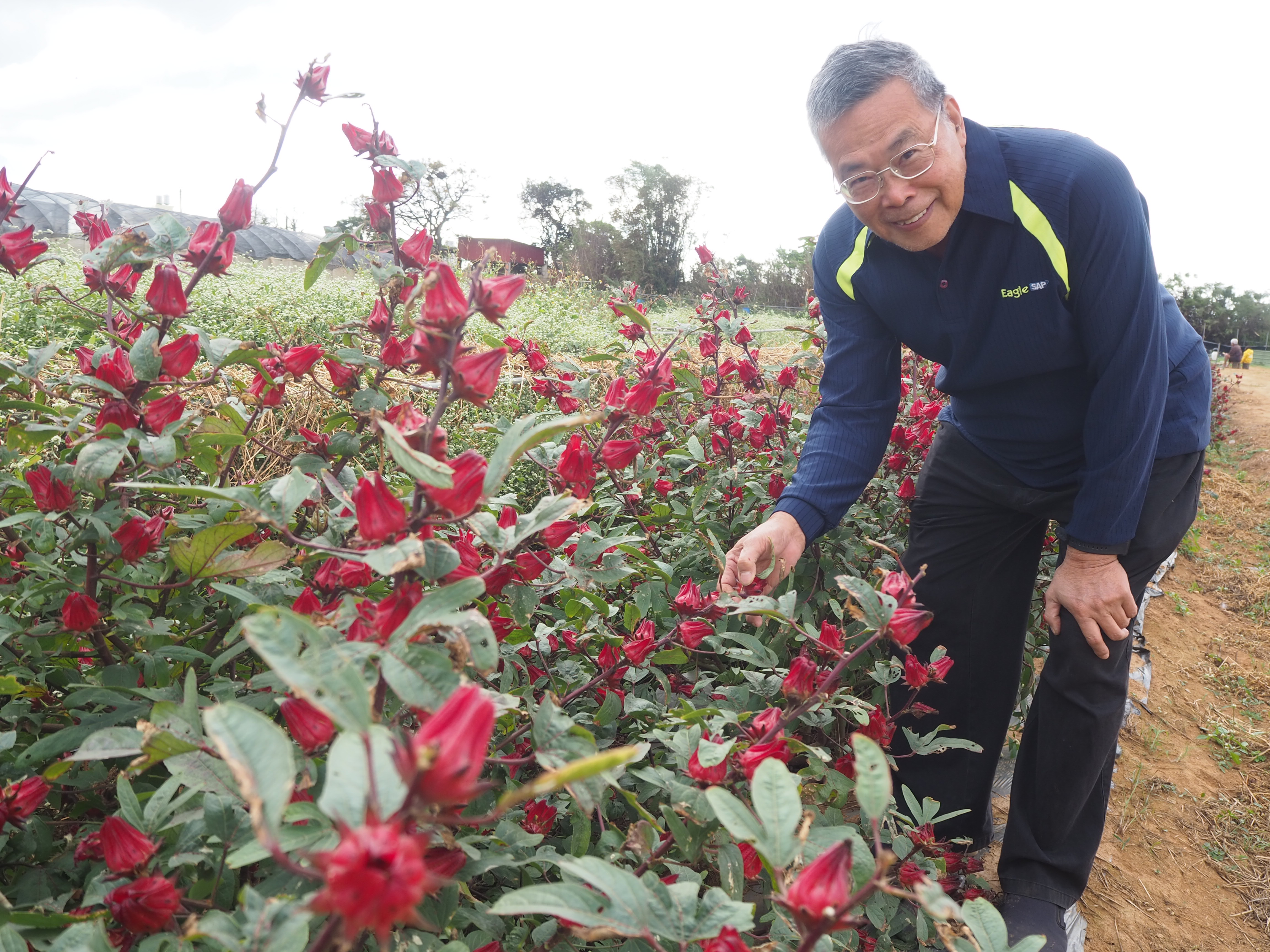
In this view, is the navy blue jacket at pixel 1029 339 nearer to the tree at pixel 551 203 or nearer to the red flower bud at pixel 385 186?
the red flower bud at pixel 385 186

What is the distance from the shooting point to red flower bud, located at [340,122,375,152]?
1268mm

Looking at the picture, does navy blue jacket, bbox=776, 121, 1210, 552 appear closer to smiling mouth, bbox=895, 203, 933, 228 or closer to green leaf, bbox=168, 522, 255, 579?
smiling mouth, bbox=895, 203, 933, 228

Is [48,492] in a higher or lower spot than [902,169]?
lower

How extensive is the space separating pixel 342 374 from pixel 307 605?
0.49 meters

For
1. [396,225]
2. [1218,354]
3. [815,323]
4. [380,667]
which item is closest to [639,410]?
[396,225]

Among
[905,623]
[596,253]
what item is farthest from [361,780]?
[596,253]

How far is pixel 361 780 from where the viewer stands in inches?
16.6

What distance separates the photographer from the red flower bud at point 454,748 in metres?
0.40

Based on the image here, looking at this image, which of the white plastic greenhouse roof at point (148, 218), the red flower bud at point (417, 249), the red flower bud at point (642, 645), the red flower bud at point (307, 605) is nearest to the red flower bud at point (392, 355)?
the red flower bud at point (417, 249)

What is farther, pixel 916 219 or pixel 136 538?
pixel 916 219

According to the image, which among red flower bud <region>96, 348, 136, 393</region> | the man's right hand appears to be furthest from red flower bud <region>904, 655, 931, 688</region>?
red flower bud <region>96, 348, 136, 393</region>

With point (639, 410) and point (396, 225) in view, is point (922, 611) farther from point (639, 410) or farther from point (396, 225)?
point (396, 225)

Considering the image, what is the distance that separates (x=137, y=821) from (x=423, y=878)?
54 centimetres

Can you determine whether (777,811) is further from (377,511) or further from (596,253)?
(596,253)
